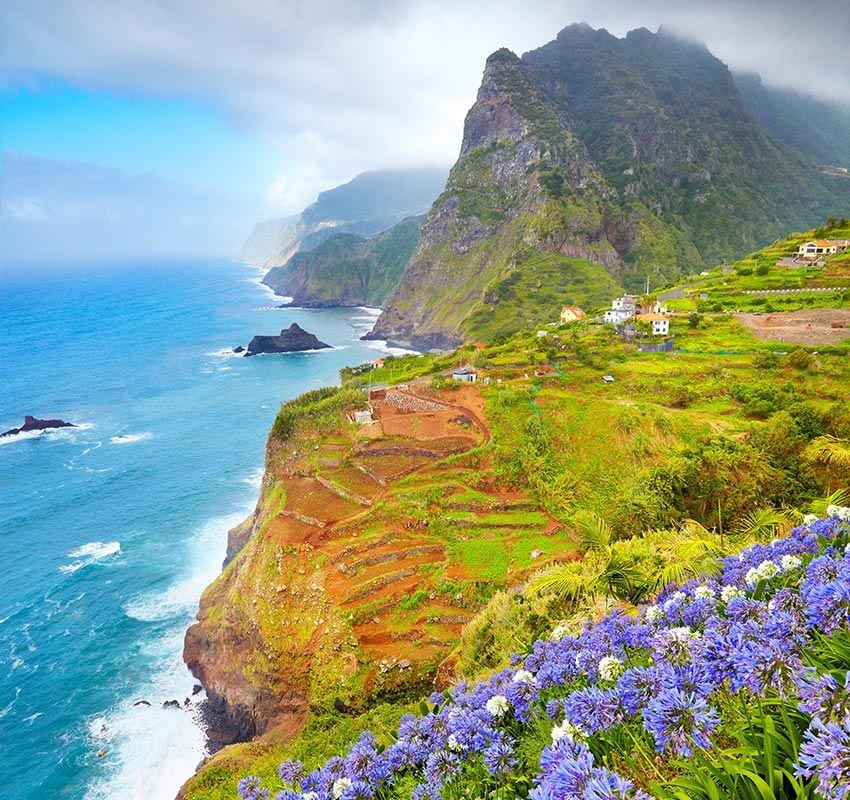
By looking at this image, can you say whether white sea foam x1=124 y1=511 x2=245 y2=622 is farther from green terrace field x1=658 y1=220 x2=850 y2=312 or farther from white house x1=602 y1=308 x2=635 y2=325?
green terrace field x1=658 y1=220 x2=850 y2=312

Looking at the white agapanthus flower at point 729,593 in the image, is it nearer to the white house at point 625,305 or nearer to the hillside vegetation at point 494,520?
the hillside vegetation at point 494,520

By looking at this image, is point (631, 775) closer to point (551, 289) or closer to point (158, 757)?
point (158, 757)

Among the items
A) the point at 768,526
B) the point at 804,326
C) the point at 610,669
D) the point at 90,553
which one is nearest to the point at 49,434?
the point at 90,553

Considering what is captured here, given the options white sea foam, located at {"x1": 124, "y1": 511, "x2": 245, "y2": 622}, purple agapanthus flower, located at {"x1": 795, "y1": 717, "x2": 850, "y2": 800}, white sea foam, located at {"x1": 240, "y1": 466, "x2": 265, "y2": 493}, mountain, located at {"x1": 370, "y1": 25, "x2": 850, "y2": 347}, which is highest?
Answer: mountain, located at {"x1": 370, "y1": 25, "x2": 850, "y2": 347}

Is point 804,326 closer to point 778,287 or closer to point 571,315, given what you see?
point 778,287

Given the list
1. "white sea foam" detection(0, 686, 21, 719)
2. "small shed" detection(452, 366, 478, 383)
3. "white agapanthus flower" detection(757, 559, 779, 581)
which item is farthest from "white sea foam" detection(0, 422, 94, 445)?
"white agapanthus flower" detection(757, 559, 779, 581)

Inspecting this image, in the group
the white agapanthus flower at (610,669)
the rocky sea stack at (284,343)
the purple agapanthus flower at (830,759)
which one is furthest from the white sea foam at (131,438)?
the purple agapanthus flower at (830,759)
